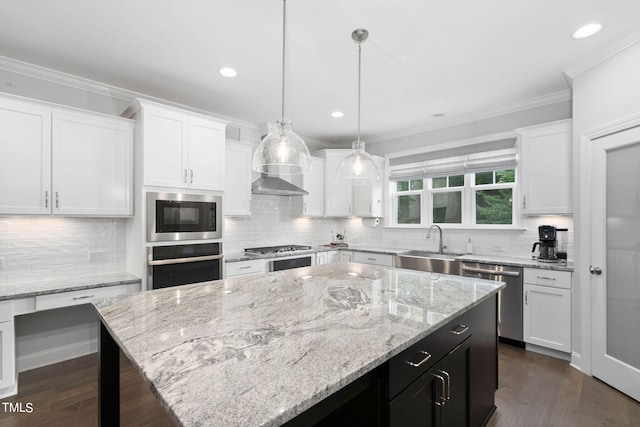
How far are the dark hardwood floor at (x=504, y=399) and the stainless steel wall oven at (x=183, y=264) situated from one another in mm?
870

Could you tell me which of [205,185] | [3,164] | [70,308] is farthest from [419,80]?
[70,308]

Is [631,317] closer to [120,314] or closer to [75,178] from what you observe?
[120,314]

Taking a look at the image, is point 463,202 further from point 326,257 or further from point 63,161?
point 63,161

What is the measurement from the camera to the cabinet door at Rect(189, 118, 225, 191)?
3406 millimetres

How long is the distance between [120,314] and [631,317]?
3.53 m

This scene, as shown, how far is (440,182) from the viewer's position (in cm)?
479

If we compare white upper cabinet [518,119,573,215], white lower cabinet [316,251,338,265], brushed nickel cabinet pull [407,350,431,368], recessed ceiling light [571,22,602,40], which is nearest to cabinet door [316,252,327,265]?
white lower cabinet [316,251,338,265]

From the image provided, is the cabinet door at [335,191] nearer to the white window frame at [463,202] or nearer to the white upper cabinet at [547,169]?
the white window frame at [463,202]

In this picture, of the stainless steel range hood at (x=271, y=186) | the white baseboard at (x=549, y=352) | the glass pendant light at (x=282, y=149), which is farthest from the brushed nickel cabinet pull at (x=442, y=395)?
the stainless steel range hood at (x=271, y=186)

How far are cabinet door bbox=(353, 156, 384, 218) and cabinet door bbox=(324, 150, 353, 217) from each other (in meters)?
0.13

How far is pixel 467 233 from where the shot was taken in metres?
4.38

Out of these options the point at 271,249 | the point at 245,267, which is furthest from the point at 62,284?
the point at 271,249

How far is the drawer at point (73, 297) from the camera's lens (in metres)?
2.60

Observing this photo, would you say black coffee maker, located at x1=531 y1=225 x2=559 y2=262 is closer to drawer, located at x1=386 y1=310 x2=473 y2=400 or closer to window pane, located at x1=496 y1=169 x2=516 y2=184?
window pane, located at x1=496 y1=169 x2=516 y2=184
